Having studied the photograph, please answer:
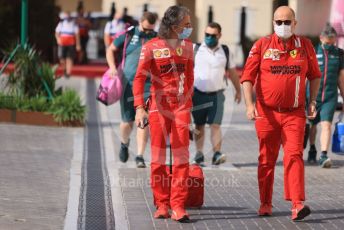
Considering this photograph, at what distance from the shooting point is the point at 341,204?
415 inches

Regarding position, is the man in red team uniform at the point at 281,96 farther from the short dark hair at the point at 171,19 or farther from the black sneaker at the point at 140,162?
the black sneaker at the point at 140,162

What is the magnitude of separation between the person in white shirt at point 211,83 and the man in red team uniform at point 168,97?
3.61 metres

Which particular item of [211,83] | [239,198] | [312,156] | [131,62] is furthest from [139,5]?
[239,198]

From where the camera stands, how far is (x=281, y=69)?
960cm

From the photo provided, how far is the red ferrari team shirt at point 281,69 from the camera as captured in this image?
378 inches

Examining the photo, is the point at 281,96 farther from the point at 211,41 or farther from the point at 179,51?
the point at 211,41

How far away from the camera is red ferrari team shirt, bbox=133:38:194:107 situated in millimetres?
9594

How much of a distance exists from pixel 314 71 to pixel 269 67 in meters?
0.43

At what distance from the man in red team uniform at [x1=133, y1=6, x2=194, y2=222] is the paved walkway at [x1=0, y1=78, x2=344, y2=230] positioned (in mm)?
364

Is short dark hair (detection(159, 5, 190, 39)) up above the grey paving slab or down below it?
above

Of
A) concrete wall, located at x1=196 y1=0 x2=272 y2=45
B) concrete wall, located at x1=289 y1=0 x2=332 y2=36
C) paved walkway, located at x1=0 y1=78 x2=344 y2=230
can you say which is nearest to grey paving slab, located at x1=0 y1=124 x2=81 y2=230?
paved walkway, located at x1=0 y1=78 x2=344 y2=230

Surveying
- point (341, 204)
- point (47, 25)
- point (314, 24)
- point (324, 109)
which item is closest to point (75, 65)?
point (47, 25)

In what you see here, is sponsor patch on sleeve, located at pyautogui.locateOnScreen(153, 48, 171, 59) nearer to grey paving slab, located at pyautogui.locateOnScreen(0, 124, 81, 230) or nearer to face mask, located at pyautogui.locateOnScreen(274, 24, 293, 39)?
face mask, located at pyautogui.locateOnScreen(274, 24, 293, 39)

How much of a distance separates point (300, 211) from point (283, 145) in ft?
2.18
